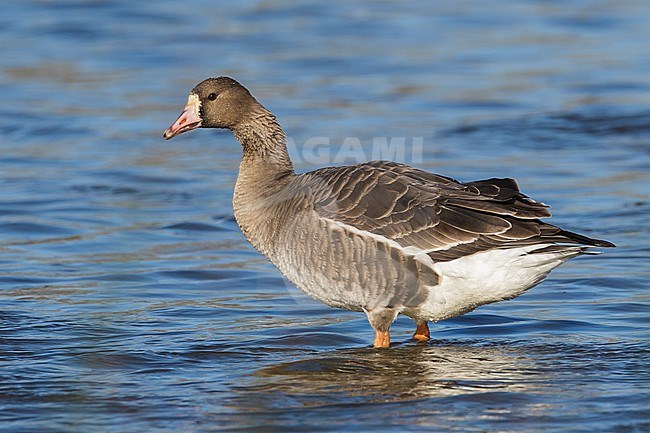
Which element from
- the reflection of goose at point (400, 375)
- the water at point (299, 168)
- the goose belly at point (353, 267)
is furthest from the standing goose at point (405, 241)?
the water at point (299, 168)

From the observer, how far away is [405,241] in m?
7.37

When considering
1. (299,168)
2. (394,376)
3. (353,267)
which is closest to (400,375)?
(394,376)

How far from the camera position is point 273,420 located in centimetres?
614

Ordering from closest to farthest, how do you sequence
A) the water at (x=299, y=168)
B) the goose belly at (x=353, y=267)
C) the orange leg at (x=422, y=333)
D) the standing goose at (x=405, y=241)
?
the water at (x=299, y=168), the standing goose at (x=405, y=241), the goose belly at (x=353, y=267), the orange leg at (x=422, y=333)

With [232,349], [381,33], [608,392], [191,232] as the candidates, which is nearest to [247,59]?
[381,33]

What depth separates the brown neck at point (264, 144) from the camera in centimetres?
831

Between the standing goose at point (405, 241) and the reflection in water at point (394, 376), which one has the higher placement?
the standing goose at point (405, 241)

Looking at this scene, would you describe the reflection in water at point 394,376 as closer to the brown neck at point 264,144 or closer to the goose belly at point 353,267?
the goose belly at point 353,267

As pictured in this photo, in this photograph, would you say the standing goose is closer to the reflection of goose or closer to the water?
the reflection of goose

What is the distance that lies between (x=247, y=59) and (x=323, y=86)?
6.53 feet

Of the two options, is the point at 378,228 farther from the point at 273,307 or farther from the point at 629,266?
the point at 629,266

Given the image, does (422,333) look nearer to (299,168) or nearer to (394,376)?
(394,376)

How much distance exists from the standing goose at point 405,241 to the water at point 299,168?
41cm

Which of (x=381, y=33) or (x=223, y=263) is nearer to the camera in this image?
(x=223, y=263)
